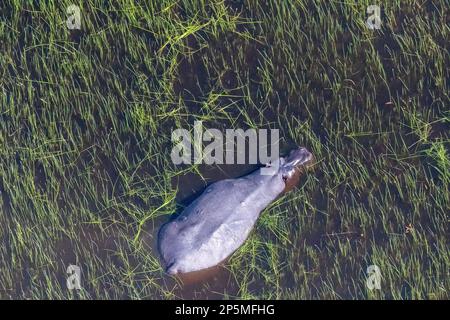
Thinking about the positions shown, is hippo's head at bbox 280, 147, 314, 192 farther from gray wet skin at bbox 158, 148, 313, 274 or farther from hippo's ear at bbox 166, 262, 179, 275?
hippo's ear at bbox 166, 262, 179, 275

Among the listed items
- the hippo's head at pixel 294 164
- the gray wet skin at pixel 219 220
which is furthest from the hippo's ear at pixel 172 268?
the hippo's head at pixel 294 164

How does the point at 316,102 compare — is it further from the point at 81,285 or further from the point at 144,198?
the point at 81,285

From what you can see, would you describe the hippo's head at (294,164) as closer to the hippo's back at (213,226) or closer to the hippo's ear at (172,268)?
the hippo's back at (213,226)

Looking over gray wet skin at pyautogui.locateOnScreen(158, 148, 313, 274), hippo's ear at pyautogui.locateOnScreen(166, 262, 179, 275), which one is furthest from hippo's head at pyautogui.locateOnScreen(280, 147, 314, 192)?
hippo's ear at pyautogui.locateOnScreen(166, 262, 179, 275)

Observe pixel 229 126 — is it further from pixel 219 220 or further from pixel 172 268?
pixel 172 268

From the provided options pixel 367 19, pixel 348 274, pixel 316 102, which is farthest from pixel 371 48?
pixel 348 274

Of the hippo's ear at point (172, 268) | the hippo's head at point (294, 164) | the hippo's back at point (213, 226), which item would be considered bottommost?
the hippo's ear at point (172, 268)

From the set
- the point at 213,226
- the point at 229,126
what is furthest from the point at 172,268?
the point at 229,126

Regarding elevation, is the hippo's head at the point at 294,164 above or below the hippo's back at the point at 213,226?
above
